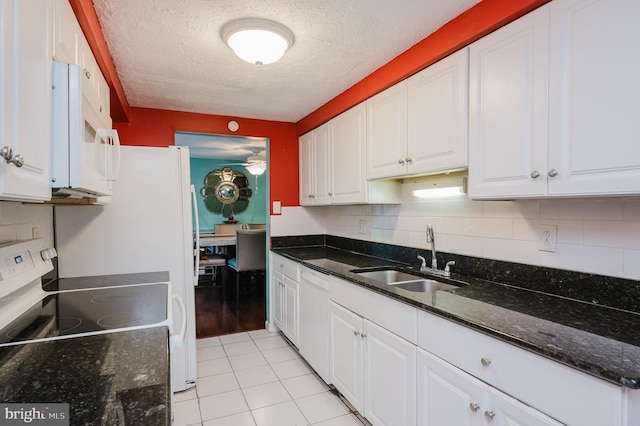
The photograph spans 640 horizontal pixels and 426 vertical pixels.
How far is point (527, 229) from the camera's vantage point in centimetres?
163

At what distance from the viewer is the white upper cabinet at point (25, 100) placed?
701 mm

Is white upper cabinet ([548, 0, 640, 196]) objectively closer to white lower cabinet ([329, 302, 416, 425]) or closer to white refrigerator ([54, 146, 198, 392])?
white lower cabinet ([329, 302, 416, 425])

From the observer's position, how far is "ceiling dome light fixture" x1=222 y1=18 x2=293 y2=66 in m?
1.67

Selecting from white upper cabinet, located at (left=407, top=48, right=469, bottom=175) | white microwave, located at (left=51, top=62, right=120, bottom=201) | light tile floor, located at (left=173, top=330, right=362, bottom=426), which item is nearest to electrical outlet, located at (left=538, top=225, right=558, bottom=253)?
white upper cabinet, located at (left=407, top=48, right=469, bottom=175)

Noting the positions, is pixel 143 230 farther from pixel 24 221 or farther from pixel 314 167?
pixel 314 167

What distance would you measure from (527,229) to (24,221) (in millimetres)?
2473

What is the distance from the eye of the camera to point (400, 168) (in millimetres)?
2045

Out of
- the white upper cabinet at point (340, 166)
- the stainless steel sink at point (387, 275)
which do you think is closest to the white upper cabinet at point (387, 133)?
the white upper cabinet at point (340, 166)

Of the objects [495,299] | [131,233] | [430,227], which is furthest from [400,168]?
[131,233]

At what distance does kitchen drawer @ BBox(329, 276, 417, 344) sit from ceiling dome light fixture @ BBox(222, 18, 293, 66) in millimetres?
1368

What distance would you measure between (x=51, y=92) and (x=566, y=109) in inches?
66.1

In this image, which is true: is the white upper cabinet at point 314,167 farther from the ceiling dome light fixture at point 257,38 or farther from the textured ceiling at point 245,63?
the ceiling dome light fixture at point 257,38

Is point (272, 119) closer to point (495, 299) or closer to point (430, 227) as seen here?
point (430, 227)

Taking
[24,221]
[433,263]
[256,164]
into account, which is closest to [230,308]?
[256,164]
